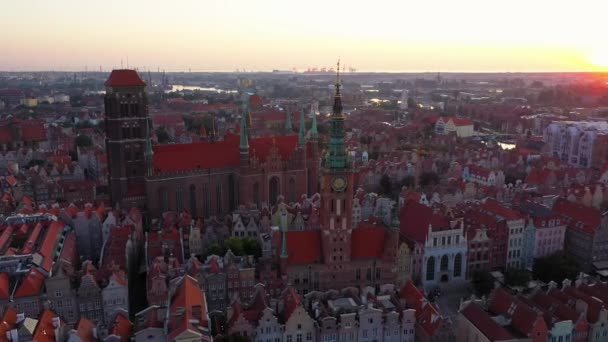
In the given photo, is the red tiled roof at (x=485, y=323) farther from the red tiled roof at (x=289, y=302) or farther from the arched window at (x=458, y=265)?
the arched window at (x=458, y=265)

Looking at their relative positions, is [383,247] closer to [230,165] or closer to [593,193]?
[230,165]

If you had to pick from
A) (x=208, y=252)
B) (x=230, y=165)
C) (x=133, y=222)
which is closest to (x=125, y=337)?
(x=208, y=252)

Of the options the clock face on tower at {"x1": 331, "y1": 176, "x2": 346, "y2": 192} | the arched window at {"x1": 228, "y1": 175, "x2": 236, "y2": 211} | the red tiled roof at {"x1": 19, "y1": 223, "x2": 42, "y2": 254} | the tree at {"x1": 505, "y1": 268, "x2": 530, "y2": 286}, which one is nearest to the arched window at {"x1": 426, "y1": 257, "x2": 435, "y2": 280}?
the tree at {"x1": 505, "y1": 268, "x2": 530, "y2": 286}

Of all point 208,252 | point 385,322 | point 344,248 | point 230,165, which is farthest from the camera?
point 230,165

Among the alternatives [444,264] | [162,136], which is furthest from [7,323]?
[162,136]

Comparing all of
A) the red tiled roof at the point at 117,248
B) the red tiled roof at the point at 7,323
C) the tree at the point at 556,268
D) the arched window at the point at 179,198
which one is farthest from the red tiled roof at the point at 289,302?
the arched window at the point at 179,198

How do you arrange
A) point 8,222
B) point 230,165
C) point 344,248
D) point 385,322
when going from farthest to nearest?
point 230,165 → point 8,222 → point 344,248 → point 385,322

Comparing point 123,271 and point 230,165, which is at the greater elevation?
point 230,165
